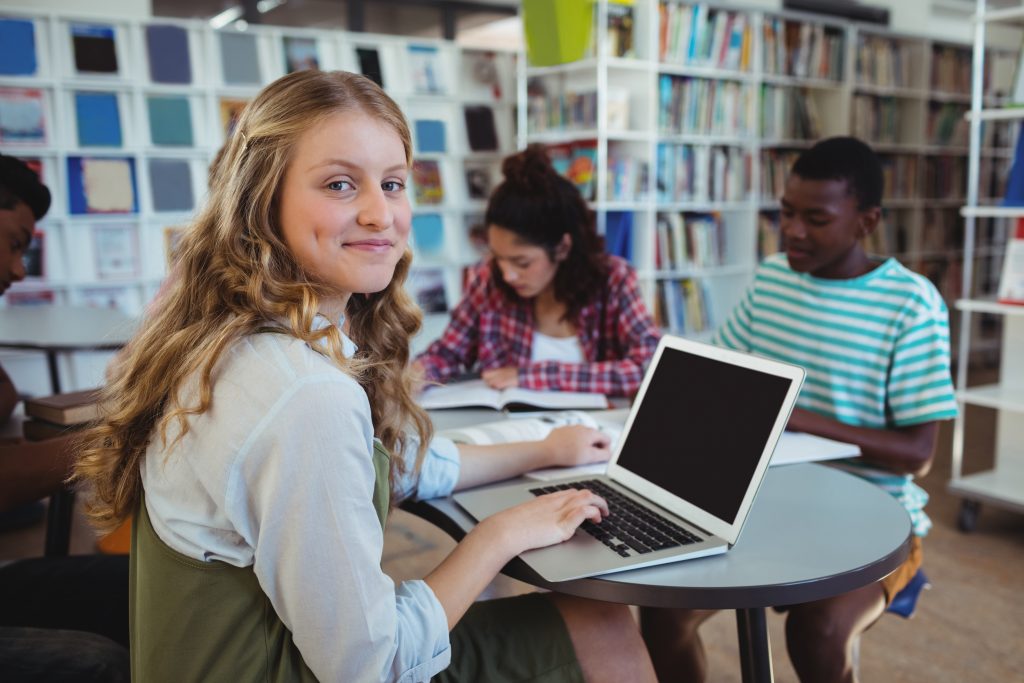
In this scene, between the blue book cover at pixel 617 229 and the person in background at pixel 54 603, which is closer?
the person in background at pixel 54 603

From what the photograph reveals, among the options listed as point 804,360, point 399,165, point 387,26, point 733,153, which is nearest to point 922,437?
point 804,360

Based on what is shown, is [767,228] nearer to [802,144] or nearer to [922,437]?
[802,144]

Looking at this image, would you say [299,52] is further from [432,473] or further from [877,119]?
[432,473]

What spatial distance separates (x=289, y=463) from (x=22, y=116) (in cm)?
406

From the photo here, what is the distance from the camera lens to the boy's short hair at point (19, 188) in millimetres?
1816

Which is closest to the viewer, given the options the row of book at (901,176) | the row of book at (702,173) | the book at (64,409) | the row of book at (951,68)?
the book at (64,409)

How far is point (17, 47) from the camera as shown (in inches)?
158

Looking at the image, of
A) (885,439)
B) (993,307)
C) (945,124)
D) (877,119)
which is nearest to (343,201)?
(885,439)

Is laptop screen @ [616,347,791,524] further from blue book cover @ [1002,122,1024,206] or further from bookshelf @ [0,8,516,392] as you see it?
bookshelf @ [0,8,516,392]

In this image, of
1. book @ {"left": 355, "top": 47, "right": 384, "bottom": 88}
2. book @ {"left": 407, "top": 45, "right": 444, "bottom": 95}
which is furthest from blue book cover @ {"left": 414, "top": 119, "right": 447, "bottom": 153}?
book @ {"left": 355, "top": 47, "right": 384, "bottom": 88}

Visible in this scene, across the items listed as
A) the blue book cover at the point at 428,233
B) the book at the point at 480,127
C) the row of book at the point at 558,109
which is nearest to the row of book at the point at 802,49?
the row of book at the point at 558,109

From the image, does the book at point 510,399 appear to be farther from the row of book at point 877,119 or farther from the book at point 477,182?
the row of book at point 877,119

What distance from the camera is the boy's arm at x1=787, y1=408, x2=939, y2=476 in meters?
1.53

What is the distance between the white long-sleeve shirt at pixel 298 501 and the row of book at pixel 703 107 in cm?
→ 406
